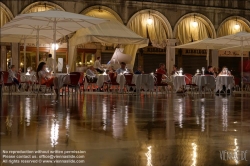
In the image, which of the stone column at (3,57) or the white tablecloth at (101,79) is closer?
the white tablecloth at (101,79)

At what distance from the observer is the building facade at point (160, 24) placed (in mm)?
24359

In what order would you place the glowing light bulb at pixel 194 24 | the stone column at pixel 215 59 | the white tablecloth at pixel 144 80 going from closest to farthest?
the white tablecloth at pixel 144 80
the glowing light bulb at pixel 194 24
the stone column at pixel 215 59

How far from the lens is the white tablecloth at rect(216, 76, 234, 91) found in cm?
1973

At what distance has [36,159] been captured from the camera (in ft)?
14.8

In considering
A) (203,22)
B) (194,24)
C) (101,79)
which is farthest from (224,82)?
(203,22)

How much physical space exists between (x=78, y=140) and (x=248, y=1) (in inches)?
982

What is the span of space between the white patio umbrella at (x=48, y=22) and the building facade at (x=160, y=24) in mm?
5730

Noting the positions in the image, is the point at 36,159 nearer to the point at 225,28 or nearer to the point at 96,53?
the point at 96,53

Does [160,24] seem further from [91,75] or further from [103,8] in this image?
[91,75]

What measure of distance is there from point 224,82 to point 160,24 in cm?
844

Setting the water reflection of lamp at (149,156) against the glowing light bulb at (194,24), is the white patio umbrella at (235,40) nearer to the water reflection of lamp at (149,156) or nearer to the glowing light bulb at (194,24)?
the glowing light bulb at (194,24)

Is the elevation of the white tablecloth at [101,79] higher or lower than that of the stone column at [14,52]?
lower

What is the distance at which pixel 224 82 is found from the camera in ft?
64.7

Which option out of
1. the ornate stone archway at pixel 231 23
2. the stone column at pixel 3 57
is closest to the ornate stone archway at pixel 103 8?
the stone column at pixel 3 57
